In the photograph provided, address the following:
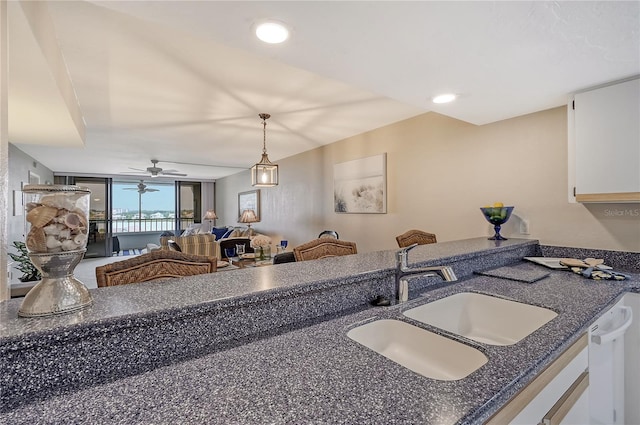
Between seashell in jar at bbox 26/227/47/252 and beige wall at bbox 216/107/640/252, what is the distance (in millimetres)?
2879

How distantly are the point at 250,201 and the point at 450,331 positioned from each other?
598cm

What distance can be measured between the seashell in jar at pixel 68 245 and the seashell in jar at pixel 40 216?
58mm

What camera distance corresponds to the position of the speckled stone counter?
57 cm

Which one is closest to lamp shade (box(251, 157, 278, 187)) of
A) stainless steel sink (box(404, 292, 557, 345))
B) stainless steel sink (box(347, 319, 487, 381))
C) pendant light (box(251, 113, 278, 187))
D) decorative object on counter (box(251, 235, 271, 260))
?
pendant light (box(251, 113, 278, 187))

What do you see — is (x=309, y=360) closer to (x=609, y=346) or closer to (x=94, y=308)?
(x=94, y=308)

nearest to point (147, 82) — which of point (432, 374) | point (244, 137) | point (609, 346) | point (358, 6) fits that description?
point (244, 137)

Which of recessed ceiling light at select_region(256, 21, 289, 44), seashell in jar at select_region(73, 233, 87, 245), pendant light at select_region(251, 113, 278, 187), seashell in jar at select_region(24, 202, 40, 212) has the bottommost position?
seashell in jar at select_region(73, 233, 87, 245)

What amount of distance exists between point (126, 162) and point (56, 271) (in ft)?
20.6

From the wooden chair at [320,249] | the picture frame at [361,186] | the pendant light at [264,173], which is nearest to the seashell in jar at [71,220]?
the wooden chair at [320,249]

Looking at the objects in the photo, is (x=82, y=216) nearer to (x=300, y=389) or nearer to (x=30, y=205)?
(x=30, y=205)

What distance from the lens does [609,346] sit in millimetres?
1388

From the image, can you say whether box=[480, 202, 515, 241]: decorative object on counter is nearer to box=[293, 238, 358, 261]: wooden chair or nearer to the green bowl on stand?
the green bowl on stand

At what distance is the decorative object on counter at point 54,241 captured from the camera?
26.8 inches

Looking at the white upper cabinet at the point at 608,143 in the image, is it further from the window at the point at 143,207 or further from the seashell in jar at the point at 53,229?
the window at the point at 143,207
